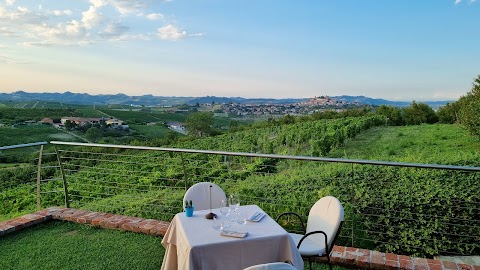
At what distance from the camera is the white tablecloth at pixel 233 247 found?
268 cm

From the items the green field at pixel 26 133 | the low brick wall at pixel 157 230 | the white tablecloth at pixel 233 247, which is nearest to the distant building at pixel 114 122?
the green field at pixel 26 133

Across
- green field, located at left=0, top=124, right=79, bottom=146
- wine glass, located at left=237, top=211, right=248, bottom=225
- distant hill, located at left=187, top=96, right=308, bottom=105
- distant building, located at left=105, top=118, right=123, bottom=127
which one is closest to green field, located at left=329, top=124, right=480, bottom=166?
distant hill, located at left=187, top=96, right=308, bottom=105

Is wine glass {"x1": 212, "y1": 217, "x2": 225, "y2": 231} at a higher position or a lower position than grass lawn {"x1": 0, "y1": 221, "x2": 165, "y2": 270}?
higher

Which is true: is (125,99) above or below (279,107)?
above

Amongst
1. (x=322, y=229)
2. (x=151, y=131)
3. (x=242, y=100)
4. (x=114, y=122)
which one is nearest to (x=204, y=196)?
(x=322, y=229)

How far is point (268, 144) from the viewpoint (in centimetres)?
2705

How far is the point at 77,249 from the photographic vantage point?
14.5ft

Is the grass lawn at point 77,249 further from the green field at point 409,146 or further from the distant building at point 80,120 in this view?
the distant building at point 80,120

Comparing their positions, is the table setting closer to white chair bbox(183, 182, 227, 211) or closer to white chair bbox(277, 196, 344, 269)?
white chair bbox(277, 196, 344, 269)

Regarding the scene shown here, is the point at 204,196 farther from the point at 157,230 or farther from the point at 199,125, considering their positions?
the point at 199,125

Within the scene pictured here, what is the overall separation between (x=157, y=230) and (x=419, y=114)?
40016 millimetres

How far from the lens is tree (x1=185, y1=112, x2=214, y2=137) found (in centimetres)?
2980

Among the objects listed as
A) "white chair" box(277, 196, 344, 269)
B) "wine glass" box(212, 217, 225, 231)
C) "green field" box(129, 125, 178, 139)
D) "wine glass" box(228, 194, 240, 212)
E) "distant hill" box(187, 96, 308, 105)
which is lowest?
"green field" box(129, 125, 178, 139)

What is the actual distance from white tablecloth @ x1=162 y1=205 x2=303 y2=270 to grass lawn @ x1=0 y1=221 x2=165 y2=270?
1314 millimetres
